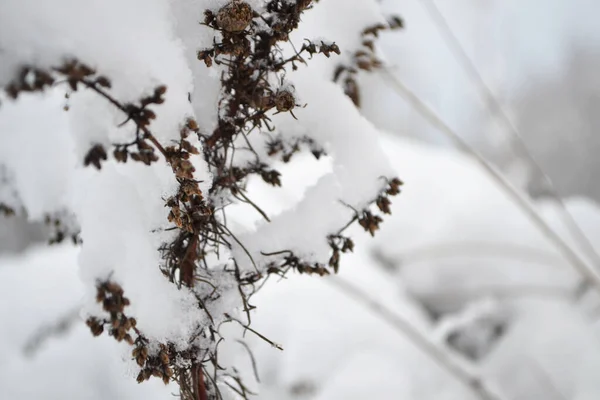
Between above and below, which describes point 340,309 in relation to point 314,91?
above

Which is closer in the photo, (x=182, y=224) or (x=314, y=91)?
(x=182, y=224)

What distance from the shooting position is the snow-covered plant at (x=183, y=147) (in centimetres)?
63

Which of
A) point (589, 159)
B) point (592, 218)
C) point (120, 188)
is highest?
point (589, 159)

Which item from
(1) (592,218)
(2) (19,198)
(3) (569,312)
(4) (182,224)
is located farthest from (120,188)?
(1) (592,218)

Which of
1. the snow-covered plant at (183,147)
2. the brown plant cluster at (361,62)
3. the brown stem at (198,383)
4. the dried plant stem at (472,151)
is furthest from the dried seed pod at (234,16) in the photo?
the dried plant stem at (472,151)

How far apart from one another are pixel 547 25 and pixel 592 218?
900cm

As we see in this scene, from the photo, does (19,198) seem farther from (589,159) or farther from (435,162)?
(589,159)

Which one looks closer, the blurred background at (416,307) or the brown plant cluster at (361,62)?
the brown plant cluster at (361,62)

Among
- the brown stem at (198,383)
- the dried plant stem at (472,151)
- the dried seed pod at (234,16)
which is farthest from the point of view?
the dried plant stem at (472,151)

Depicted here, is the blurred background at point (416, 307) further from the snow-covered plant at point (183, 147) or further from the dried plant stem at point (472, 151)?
the snow-covered plant at point (183, 147)

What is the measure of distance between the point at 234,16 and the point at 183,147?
0.58ft

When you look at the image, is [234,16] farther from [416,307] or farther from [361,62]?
[416,307]

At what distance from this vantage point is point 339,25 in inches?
37.4

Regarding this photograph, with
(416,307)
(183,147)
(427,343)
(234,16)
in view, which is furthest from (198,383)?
(416,307)
